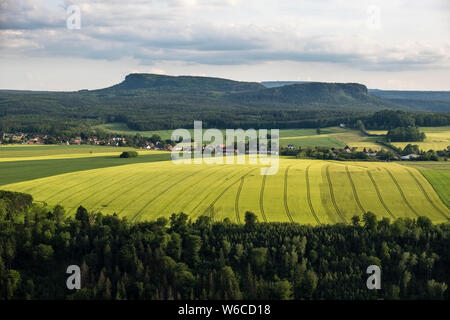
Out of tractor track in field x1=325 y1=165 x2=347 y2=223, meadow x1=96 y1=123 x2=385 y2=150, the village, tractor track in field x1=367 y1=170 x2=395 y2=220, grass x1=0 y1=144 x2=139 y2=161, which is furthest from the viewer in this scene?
the village

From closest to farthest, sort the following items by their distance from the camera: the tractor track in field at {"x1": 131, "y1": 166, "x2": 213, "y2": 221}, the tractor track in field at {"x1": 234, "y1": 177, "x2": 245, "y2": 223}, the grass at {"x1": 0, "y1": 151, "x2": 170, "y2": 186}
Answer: the tractor track in field at {"x1": 234, "y1": 177, "x2": 245, "y2": 223} < the tractor track in field at {"x1": 131, "y1": 166, "x2": 213, "y2": 221} < the grass at {"x1": 0, "y1": 151, "x2": 170, "y2": 186}

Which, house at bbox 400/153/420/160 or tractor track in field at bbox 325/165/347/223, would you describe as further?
house at bbox 400/153/420/160

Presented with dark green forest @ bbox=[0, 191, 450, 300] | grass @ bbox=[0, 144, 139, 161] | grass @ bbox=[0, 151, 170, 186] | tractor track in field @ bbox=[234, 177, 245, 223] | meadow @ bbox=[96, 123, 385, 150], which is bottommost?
dark green forest @ bbox=[0, 191, 450, 300]

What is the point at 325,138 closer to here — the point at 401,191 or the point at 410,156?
the point at 410,156

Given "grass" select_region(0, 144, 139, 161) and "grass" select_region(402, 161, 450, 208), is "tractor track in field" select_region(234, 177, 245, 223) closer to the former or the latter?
"grass" select_region(402, 161, 450, 208)

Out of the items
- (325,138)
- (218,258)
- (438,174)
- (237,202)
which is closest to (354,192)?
(237,202)

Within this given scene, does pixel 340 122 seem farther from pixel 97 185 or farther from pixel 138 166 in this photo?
pixel 97 185

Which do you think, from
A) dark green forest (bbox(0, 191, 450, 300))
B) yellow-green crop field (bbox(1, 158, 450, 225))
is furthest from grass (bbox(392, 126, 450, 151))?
dark green forest (bbox(0, 191, 450, 300))
